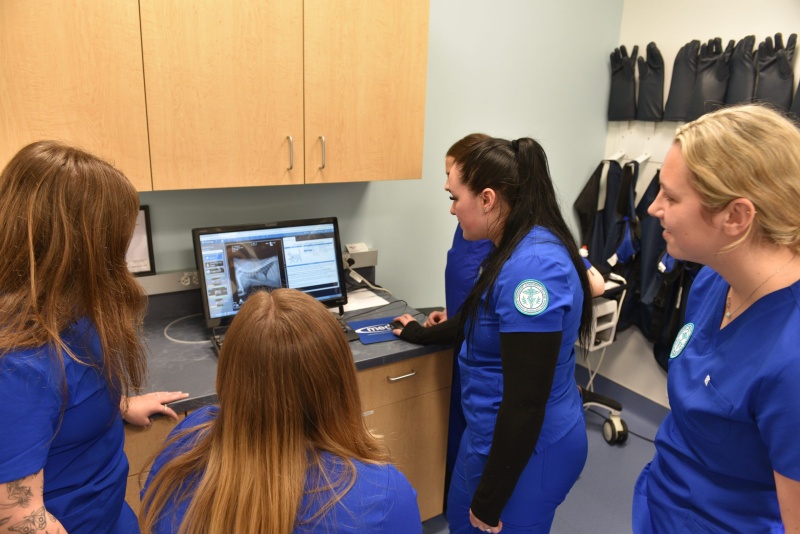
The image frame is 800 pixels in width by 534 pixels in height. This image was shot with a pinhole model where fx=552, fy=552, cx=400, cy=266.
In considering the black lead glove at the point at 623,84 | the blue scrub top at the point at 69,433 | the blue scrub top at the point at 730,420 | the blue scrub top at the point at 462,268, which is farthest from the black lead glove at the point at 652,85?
the blue scrub top at the point at 69,433

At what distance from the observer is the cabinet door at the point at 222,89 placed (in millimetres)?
1556

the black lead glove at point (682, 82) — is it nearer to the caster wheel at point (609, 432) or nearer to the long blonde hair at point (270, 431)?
the caster wheel at point (609, 432)

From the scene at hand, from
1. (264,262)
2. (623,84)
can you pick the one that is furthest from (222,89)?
(623,84)

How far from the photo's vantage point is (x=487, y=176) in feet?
4.57

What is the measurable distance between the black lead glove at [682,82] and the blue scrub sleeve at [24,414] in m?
2.83

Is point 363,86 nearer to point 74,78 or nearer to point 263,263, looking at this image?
point 263,263

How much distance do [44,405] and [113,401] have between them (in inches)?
7.2

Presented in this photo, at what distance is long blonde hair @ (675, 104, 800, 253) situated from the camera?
888 mm

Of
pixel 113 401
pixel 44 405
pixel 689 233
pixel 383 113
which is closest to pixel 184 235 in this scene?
pixel 383 113

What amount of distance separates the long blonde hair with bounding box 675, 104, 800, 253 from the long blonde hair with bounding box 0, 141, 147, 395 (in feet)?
3.40

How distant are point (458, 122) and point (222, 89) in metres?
1.23

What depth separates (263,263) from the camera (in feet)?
6.42

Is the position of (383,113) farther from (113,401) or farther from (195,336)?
(113,401)

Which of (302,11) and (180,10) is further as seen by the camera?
(302,11)
